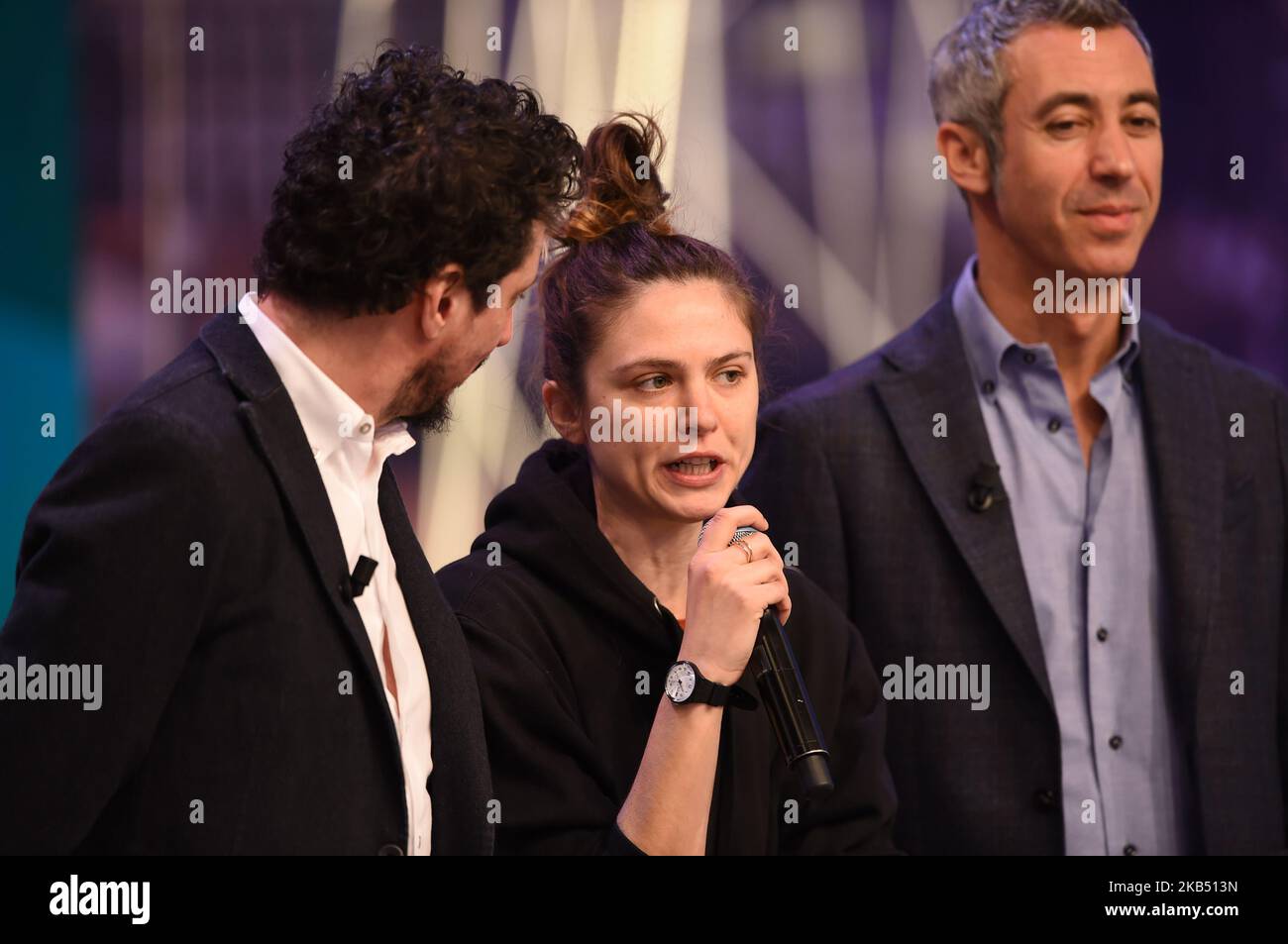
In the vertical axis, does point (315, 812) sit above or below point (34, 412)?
below

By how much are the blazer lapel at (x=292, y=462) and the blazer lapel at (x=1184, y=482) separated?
156cm

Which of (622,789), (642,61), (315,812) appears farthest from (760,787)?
(642,61)

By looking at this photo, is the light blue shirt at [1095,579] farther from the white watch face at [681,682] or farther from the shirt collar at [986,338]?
the white watch face at [681,682]

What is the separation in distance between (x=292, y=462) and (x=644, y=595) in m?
0.73

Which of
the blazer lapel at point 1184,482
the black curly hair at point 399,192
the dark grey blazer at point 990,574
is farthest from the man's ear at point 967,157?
the black curly hair at point 399,192

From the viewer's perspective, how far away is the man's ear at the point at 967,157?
2.94 m

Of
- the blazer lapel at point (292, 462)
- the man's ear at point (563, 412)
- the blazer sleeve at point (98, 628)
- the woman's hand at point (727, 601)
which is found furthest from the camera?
the man's ear at point (563, 412)

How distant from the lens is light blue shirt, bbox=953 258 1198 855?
268cm

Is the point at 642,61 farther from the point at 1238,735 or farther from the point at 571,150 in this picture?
the point at 1238,735

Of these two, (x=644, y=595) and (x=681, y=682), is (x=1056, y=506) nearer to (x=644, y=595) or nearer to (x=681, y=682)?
(x=644, y=595)

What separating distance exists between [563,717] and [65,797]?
0.81m

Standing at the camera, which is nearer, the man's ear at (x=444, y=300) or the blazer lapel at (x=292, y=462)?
the blazer lapel at (x=292, y=462)

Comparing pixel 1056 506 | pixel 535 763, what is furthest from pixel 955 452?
pixel 535 763

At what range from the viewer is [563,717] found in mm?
2203
